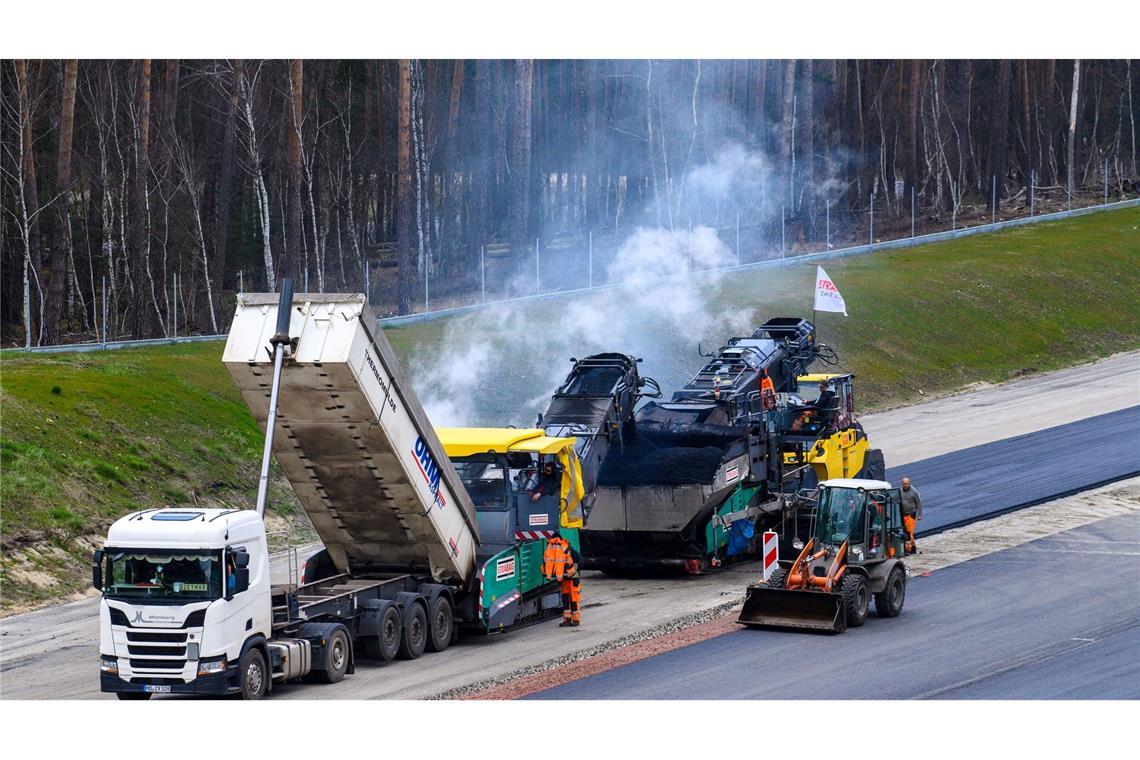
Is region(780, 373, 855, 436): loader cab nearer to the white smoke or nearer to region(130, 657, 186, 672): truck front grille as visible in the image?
the white smoke

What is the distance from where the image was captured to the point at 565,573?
74.4ft

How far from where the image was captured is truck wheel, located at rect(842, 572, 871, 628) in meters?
21.8

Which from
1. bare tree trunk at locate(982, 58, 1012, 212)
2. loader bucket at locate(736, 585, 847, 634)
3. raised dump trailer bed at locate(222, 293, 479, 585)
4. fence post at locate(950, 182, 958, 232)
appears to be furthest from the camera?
bare tree trunk at locate(982, 58, 1012, 212)

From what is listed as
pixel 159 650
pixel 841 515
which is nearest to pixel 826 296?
pixel 841 515

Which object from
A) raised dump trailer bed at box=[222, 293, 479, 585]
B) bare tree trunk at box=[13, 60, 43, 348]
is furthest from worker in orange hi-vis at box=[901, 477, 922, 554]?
bare tree trunk at box=[13, 60, 43, 348]

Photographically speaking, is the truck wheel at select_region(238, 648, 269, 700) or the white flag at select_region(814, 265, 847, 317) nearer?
the truck wheel at select_region(238, 648, 269, 700)

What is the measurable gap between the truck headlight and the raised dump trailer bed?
11.3 feet

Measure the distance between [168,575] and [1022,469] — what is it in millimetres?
23382

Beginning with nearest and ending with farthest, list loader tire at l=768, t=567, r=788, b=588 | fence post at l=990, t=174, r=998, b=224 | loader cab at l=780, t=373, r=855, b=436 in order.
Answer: loader tire at l=768, t=567, r=788, b=588 < loader cab at l=780, t=373, r=855, b=436 < fence post at l=990, t=174, r=998, b=224

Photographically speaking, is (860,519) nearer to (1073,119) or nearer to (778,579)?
(778,579)

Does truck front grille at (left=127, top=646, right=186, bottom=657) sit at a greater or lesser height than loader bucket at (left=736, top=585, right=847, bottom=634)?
greater

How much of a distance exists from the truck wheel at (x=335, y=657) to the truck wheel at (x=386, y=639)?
0.59 m

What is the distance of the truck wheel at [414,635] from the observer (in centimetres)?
2070

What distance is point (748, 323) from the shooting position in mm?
46875
